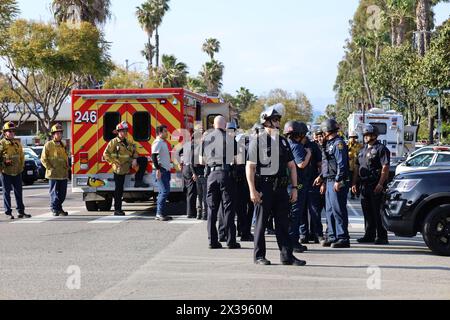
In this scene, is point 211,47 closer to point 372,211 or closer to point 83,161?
point 83,161

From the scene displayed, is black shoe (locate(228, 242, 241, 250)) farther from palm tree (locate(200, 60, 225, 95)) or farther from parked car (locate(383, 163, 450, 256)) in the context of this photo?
palm tree (locate(200, 60, 225, 95))

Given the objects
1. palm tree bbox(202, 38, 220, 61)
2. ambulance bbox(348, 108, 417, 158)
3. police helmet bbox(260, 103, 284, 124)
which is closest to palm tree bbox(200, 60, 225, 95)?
palm tree bbox(202, 38, 220, 61)

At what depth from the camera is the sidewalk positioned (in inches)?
300

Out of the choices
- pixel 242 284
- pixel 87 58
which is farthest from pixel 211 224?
pixel 87 58

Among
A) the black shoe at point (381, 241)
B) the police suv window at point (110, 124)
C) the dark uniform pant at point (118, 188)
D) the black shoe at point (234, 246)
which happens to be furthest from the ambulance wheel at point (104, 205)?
the black shoe at point (381, 241)

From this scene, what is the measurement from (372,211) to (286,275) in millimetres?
3363

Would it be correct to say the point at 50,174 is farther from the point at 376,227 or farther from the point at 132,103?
the point at 376,227

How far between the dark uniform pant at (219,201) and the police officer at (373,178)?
2.09m

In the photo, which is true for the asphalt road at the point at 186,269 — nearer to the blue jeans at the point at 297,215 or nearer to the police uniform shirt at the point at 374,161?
the blue jeans at the point at 297,215

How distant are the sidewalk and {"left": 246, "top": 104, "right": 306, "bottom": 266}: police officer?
0.51m

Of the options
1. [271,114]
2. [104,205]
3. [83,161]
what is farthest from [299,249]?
[104,205]

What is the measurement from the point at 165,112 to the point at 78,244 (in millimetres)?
5236

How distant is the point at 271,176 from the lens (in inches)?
362

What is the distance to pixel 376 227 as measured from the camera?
11664 millimetres
